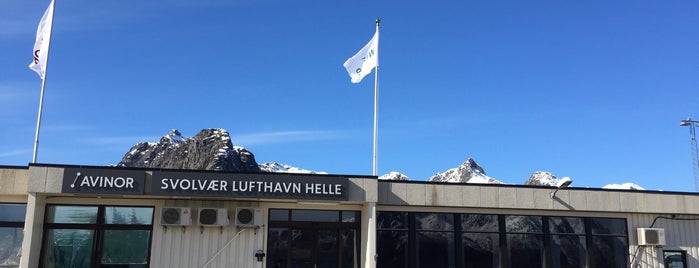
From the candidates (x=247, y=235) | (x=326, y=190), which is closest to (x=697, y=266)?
(x=326, y=190)

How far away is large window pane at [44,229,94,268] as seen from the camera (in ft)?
53.9

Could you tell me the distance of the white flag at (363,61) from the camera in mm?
20266

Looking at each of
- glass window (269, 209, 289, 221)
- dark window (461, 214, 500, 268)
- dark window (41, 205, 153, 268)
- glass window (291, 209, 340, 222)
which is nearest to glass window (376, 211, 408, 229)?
glass window (291, 209, 340, 222)

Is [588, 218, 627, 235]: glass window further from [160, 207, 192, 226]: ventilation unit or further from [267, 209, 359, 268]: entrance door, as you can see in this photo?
[160, 207, 192, 226]: ventilation unit

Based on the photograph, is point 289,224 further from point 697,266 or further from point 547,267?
point 697,266

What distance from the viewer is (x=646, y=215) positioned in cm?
1911

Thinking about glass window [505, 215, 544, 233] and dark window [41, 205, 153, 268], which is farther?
glass window [505, 215, 544, 233]

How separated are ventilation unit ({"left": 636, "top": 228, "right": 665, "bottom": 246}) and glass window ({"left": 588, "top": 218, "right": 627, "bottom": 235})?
0.58m

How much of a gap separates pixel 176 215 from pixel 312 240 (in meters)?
3.76

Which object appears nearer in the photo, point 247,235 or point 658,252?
point 247,235

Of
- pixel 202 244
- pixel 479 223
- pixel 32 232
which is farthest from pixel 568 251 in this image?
pixel 32 232

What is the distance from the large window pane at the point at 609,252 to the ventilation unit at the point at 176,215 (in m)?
11.7

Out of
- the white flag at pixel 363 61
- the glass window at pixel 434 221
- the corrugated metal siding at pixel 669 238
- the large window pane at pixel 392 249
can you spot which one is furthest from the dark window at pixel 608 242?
the white flag at pixel 363 61

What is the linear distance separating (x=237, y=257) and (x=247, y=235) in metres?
0.64
